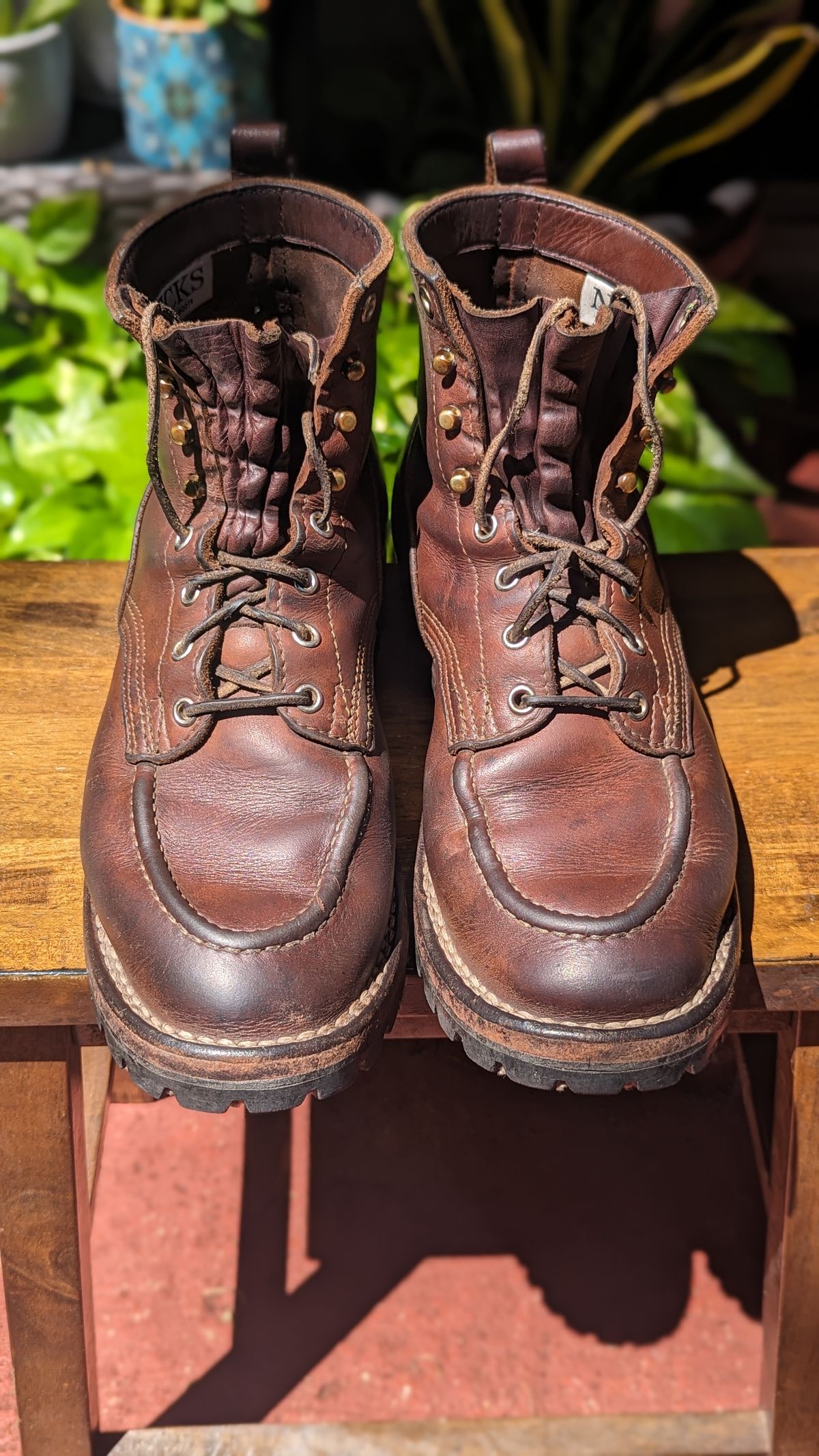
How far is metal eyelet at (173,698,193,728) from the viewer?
99 cm

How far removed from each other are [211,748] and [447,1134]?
89 centimetres

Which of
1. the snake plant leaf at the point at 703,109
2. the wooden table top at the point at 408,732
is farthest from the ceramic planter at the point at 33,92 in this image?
the wooden table top at the point at 408,732

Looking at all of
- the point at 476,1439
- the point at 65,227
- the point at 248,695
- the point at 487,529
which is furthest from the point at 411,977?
the point at 65,227

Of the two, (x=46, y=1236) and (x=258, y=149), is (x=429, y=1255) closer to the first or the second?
(x=46, y=1236)

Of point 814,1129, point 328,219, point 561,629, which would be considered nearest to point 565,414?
point 561,629

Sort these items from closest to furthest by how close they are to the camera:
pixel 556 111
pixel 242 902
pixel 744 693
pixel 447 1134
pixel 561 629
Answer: pixel 242 902 < pixel 561 629 < pixel 744 693 < pixel 447 1134 < pixel 556 111

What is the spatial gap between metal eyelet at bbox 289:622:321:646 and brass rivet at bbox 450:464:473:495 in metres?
0.17

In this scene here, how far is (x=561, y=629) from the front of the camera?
3.31 ft

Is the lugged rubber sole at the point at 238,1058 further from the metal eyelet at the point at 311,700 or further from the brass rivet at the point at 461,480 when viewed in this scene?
the brass rivet at the point at 461,480

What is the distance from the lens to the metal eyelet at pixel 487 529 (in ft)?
3.34

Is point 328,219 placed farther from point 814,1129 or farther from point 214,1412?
point 214,1412

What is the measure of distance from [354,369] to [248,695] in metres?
0.27

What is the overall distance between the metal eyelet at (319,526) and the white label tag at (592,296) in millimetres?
284

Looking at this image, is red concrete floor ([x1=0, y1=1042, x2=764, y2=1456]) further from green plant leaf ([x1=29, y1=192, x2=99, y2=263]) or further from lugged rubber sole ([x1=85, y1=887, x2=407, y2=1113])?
green plant leaf ([x1=29, y1=192, x2=99, y2=263])
